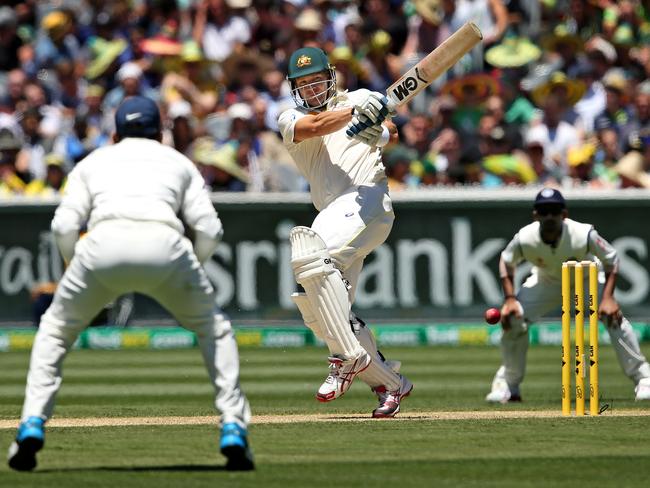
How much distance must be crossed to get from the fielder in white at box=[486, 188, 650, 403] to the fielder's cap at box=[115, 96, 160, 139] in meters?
4.11

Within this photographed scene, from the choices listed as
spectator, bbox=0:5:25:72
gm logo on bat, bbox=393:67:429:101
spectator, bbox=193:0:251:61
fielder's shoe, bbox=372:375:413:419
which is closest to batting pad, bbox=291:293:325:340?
fielder's shoe, bbox=372:375:413:419

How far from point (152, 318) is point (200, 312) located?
9384 mm

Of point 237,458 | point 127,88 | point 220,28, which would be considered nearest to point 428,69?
point 237,458

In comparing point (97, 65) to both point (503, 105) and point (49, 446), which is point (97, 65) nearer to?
point (503, 105)

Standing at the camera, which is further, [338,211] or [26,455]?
[338,211]

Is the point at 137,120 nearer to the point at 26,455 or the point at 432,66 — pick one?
the point at 26,455

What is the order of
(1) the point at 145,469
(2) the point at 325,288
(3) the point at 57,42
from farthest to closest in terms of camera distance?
(3) the point at 57,42, (2) the point at 325,288, (1) the point at 145,469

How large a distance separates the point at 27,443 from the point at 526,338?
187 inches

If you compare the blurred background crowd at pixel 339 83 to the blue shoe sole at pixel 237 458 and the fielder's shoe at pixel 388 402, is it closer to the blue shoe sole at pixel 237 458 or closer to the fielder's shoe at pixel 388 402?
the fielder's shoe at pixel 388 402

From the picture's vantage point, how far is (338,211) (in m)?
8.38

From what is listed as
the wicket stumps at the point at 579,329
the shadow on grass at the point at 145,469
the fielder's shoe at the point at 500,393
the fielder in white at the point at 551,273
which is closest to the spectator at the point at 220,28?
the fielder in white at the point at 551,273

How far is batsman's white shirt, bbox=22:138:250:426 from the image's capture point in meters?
5.89

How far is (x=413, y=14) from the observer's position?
1748 centimetres

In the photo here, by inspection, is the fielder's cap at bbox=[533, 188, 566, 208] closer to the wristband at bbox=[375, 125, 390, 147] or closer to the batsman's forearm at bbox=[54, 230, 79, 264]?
the wristband at bbox=[375, 125, 390, 147]
